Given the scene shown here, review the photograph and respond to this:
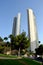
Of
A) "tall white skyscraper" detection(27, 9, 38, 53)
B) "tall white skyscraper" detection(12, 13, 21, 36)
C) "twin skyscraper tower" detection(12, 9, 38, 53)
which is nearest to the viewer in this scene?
"tall white skyscraper" detection(27, 9, 38, 53)

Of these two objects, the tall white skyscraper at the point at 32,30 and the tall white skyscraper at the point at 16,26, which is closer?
the tall white skyscraper at the point at 32,30

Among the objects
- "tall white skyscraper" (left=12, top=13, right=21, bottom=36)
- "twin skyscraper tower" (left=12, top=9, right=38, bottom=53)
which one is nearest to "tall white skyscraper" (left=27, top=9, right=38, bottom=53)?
"twin skyscraper tower" (left=12, top=9, right=38, bottom=53)

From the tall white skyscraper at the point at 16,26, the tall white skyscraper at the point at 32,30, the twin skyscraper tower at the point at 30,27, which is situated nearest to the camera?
Answer: the tall white skyscraper at the point at 32,30

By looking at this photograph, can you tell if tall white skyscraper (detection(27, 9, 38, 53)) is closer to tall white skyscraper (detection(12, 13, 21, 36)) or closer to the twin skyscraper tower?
the twin skyscraper tower

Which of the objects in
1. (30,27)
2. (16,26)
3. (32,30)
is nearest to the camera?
(32,30)

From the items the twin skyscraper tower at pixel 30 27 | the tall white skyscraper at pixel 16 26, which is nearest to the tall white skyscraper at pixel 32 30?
the twin skyscraper tower at pixel 30 27

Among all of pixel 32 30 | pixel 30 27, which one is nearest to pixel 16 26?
pixel 30 27

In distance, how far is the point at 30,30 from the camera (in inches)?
6929

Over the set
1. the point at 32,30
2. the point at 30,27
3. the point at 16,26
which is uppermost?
the point at 16,26

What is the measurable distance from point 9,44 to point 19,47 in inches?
274

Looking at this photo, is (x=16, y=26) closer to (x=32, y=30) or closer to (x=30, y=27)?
(x=30, y=27)

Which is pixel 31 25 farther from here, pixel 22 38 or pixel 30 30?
pixel 22 38

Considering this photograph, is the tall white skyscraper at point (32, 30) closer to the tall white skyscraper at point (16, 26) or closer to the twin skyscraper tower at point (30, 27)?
the twin skyscraper tower at point (30, 27)

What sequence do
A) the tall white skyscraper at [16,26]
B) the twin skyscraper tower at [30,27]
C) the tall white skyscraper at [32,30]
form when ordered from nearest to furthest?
the tall white skyscraper at [32,30] → the twin skyscraper tower at [30,27] → the tall white skyscraper at [16,26]
